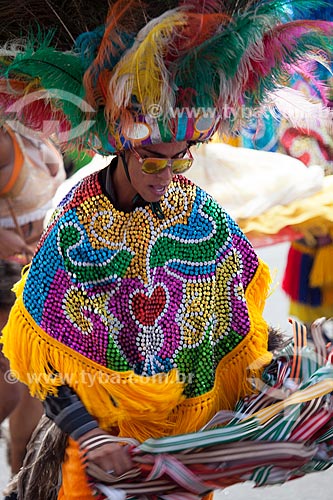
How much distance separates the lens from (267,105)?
10.3ft

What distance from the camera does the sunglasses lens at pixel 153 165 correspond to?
9.65 feet

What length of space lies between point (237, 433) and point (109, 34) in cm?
113

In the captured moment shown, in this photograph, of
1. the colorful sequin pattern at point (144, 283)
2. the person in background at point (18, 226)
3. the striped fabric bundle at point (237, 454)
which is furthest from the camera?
the person in background at point (18, 226)

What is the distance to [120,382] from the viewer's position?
3.07 meters

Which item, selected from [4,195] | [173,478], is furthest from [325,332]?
[4,195]

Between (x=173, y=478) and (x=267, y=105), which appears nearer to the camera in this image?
(x=173, y=478)

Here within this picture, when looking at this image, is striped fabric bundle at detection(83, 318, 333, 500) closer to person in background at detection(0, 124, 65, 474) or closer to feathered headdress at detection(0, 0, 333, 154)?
feathered headdress at detection(0, 0, 333, 154)

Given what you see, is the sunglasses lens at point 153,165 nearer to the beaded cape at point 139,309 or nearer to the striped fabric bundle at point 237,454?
the beaded cape at point 139,309

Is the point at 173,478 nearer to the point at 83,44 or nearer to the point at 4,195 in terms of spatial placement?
the point at 83,44

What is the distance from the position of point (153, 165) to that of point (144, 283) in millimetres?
359

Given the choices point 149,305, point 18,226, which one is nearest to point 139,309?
point 149,305

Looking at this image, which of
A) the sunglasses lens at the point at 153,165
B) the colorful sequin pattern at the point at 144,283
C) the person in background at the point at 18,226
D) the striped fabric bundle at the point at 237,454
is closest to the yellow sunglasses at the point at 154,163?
the sunglasses lens at the point at 153,165

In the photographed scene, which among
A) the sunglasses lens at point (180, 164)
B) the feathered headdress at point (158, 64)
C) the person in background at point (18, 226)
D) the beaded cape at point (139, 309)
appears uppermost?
the feathered headdress at point (158, 64)

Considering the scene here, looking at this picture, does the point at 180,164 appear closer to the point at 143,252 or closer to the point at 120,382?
the point at 143,252
